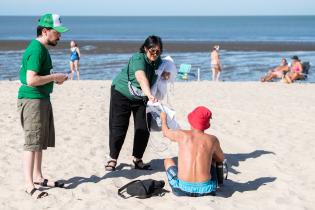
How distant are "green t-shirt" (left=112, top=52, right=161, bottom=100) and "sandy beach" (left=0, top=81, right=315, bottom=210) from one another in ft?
3.27

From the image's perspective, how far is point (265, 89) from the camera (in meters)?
14.3

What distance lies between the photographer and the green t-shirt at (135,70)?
5.50m

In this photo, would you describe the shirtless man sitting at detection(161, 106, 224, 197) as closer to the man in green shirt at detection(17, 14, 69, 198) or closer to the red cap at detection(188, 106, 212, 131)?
the red cap at detection(188, 106, 212, 131)

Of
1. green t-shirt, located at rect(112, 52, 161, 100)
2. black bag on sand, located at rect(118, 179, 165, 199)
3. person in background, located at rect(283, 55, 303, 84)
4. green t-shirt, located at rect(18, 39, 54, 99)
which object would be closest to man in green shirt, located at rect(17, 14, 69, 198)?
A: green t-shirt, located at rect(18, 39, 54, 99)

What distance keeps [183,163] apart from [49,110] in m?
1.39

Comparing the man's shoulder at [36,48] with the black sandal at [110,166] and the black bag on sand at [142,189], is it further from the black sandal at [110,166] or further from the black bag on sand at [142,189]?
the black sandal at [110,166]

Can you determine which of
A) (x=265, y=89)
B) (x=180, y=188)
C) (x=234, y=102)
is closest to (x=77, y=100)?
(x=234, y=102)

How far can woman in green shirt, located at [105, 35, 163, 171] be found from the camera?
215 inches

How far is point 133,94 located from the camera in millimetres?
5695

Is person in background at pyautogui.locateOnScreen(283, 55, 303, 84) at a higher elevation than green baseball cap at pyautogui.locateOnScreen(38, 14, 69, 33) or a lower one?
lower

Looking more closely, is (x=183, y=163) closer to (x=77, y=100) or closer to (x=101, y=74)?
(x=77, y=100)

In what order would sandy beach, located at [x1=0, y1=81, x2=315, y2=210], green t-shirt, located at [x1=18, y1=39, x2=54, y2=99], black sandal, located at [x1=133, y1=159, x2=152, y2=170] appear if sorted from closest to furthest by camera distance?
green t-shirt, located at [x1=18, y1=39, x2=54, y2=99] → sandy beach, located at [x1=0, y1=81, x2=315, y2=210] → black sandal, located at [x1=133, y1=159, x2=152, y2=170]

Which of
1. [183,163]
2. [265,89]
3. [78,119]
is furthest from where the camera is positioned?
[265,89]

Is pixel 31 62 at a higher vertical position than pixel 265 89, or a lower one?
higher
